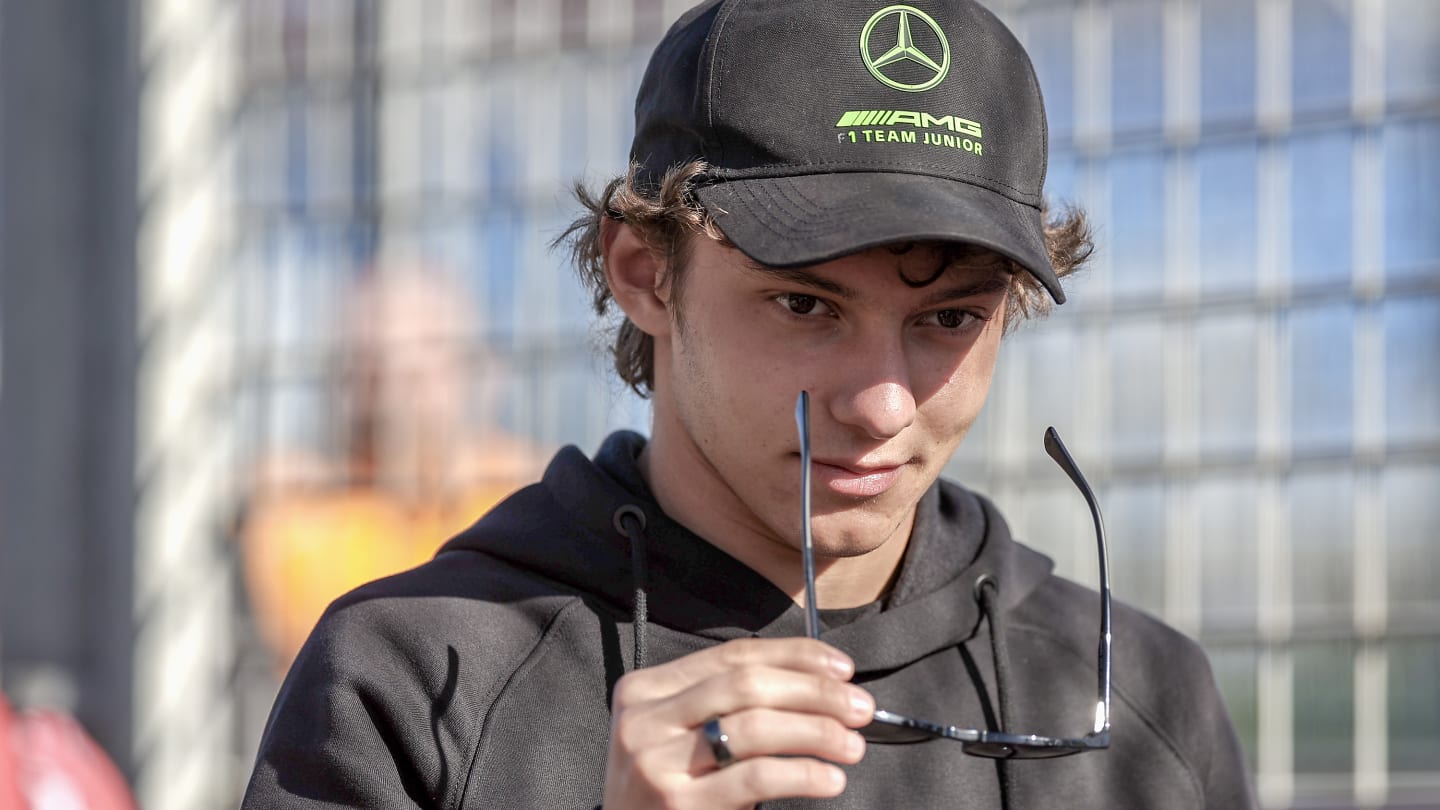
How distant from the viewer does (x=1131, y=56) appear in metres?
3.61

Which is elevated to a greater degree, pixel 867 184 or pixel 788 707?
pixel 867 184

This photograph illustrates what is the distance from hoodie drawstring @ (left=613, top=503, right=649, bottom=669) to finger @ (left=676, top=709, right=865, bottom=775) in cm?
38

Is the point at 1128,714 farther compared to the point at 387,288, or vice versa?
the point at 387,288

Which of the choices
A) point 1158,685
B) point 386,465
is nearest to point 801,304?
point 1158,685

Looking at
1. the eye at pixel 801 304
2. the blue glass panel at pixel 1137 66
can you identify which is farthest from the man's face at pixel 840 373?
the blue glass panel at pixel 1137 66

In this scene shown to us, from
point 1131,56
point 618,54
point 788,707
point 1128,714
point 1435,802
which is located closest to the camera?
point 788,707

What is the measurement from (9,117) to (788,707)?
3827 mm

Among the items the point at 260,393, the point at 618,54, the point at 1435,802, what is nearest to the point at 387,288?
the point at 260,393

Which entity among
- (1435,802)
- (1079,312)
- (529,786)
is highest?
(1079,312)

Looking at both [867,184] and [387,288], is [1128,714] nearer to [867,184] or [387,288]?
[867,184]

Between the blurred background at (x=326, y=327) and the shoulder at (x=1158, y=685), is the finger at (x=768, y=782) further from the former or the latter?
the blurred background at (x=326, y=327)

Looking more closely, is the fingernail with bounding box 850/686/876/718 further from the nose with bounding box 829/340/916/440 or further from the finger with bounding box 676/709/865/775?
the nose with bounding box 829/340/916/440

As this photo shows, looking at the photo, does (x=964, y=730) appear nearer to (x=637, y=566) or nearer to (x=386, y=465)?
(x=637, y=566)

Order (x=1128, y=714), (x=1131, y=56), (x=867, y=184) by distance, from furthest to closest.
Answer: (x=1131, y=56), (x=1128, y=714), (x=867, y=184)
